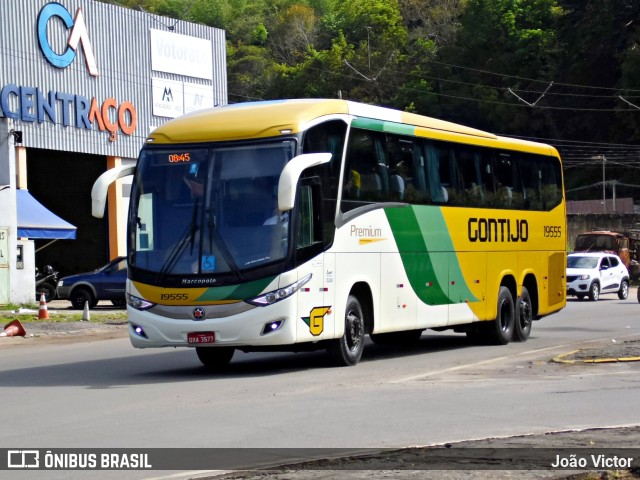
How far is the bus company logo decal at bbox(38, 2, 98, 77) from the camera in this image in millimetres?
43156

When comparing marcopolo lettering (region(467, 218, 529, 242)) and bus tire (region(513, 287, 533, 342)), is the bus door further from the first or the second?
bus tire (region(513, 287, 533, 342))

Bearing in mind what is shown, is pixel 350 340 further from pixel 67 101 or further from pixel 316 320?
pixel 67 101

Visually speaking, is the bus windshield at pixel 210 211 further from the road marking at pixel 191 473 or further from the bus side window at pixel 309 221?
the road marking at pixel 191 473

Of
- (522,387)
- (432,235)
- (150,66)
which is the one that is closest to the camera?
(522,387)

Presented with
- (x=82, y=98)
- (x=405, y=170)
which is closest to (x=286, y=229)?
(x=405, y=170)

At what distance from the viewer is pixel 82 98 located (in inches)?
1772

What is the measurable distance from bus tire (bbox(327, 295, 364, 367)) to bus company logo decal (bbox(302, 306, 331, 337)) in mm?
673

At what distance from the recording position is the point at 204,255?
15.5 metres

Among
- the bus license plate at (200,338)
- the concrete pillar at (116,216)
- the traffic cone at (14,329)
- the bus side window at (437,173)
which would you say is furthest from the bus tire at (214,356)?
the concrete pillar at (116,216)

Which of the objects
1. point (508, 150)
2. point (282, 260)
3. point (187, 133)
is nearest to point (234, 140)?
point (187, 133)

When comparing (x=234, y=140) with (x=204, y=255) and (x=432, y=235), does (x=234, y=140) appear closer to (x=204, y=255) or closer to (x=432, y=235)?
(x=204, y=255)

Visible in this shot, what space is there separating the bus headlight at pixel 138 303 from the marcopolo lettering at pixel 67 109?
2698 cm

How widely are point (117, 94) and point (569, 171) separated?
50402 millimetres

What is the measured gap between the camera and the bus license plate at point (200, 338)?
603 inches
